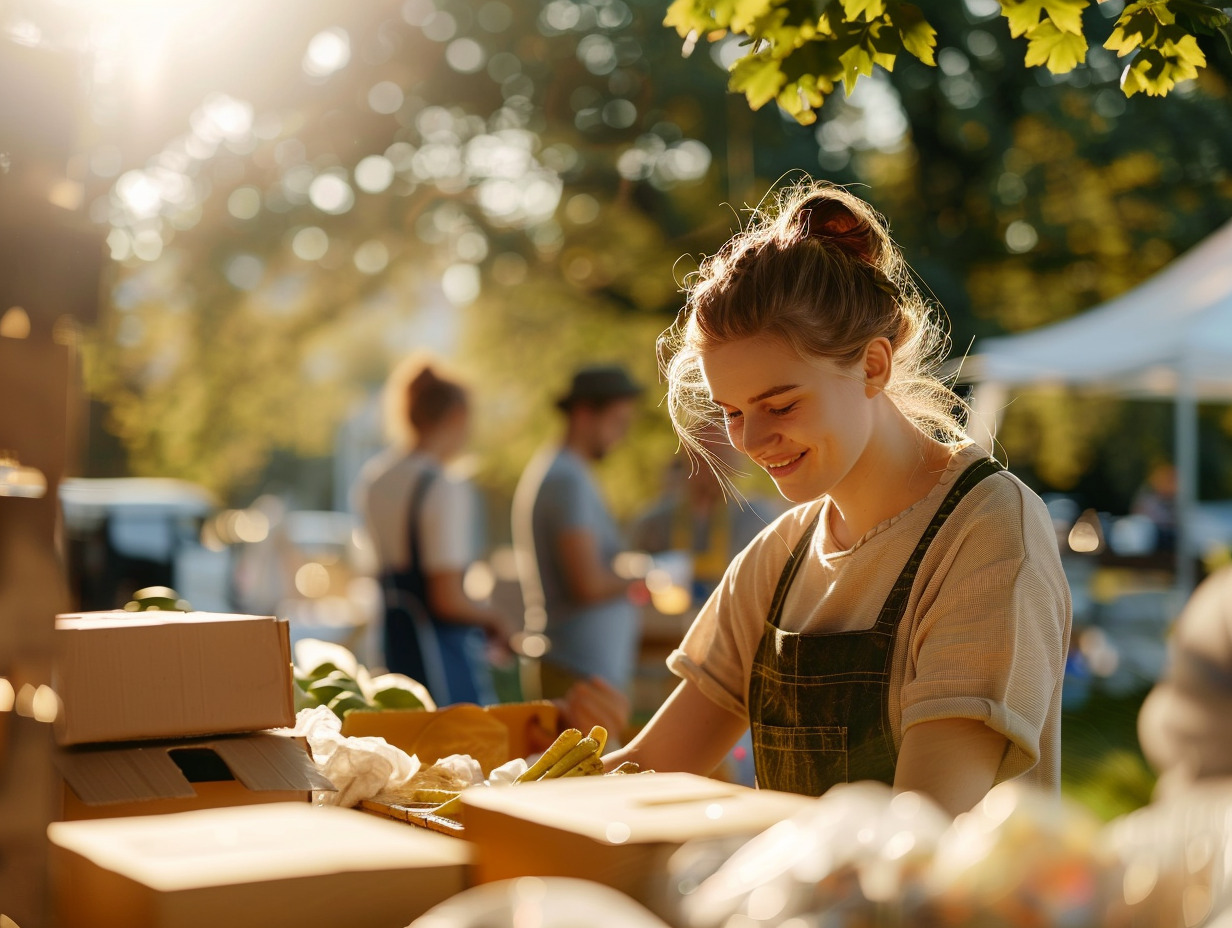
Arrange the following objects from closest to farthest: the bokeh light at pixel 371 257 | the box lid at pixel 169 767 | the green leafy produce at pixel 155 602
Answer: the box lid at pixel 169 767 < the green leafy produce at pixel 155 602 < the bokeh light at pixel 371 257

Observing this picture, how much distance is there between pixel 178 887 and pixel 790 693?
1.13 metres

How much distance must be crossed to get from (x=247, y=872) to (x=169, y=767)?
62cm

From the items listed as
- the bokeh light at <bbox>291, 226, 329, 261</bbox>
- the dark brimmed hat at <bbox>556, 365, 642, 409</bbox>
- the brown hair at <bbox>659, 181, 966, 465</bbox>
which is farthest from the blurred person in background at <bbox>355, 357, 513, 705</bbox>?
the bokeh light at <bbox>291, 226, 329, 261</bbox>

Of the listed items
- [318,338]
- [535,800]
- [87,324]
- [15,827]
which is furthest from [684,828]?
[318,338]

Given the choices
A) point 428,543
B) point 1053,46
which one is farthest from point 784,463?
point 428,543

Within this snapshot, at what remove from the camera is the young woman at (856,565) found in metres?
1.76

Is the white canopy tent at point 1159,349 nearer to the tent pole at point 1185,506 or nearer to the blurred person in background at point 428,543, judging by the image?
the tent pole at point 1185,506

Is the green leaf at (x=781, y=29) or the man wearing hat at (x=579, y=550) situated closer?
the green leaf at (x=781, y=29)

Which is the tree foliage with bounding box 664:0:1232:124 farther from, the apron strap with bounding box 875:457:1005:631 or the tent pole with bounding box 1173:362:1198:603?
the tent pole with bounding box 1173:362:1198:603

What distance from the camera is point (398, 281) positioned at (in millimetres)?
11289

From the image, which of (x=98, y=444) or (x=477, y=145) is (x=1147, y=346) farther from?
(x=98, y=444)

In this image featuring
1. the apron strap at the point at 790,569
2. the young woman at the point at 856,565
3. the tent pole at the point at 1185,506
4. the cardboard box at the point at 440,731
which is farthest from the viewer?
the tent pole at the point at 1185,506

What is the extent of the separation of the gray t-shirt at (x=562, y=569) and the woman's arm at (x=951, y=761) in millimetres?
3068

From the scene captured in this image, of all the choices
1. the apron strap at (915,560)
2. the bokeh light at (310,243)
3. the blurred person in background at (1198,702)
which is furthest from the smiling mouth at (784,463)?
the bokeh light at (310,243)
